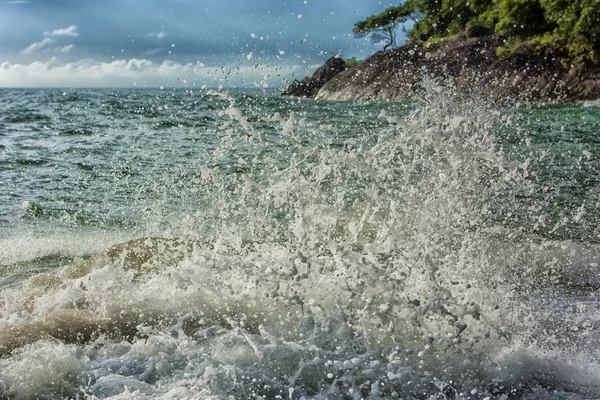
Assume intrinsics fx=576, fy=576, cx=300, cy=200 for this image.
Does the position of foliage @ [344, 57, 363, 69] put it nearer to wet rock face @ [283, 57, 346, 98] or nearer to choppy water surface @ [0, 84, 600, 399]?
wet rock face @ [283, 57, 346, 98]

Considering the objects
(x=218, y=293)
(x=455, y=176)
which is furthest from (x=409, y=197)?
(x=218, y=293)

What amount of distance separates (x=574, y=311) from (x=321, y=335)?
86.2 inches

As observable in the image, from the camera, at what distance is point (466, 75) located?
117ft

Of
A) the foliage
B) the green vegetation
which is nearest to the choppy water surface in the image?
the green vegetation

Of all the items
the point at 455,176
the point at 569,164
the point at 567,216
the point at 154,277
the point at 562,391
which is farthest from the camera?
the point at 569,164

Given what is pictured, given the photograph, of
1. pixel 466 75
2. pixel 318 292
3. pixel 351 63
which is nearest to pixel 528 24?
pixel 466 75

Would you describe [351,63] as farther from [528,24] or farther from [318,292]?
Answer: [318,292]

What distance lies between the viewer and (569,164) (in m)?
11.3

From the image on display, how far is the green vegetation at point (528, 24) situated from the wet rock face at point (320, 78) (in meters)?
4.68

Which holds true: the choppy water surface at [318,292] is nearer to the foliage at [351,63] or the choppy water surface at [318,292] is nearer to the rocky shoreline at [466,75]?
the rocky shoreline at [466,75]

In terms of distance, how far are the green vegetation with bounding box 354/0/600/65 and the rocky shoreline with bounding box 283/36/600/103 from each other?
2.71ft

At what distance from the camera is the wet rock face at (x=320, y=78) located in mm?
49156

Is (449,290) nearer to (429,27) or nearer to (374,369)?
(374,369)

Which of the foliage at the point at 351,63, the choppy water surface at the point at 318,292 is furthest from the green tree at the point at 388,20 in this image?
the choppy water surface at the point at 318,292
